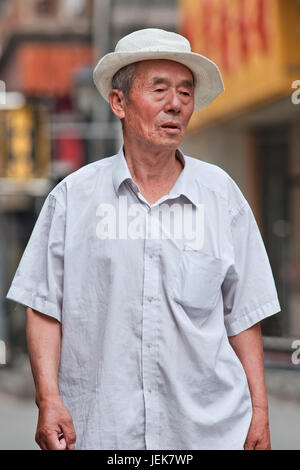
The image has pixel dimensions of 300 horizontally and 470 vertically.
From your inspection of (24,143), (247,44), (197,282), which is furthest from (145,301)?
(24,143)

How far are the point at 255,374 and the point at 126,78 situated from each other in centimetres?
90

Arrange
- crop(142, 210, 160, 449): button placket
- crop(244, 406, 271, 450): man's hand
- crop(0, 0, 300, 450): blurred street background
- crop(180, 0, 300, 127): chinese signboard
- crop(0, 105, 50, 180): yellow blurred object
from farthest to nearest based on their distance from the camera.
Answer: crop(0, 105, 50, 180): yellow blurred object, crop(180, 0, 300, 127): chinese signboard, crop(0, 0, 300, 450): blurred street background, crop(244, 406, 271, 450): man's hand, crop(142, 210, 160, 449): button placket

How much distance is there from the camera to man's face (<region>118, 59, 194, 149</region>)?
9.23 feet

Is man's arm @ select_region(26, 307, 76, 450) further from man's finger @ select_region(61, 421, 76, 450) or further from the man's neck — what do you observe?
the man's neck

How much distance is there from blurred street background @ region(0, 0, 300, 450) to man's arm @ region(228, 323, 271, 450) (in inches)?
150

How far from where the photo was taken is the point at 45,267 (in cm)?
289

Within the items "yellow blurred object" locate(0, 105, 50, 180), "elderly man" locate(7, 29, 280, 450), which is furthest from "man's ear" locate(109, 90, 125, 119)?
"yellow blurred object" locate(0, 105, 50, 180)

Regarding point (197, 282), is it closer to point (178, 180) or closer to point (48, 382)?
point (178, 180)

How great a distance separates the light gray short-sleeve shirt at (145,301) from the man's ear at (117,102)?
14 cm

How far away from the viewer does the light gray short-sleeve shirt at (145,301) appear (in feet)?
9.07
